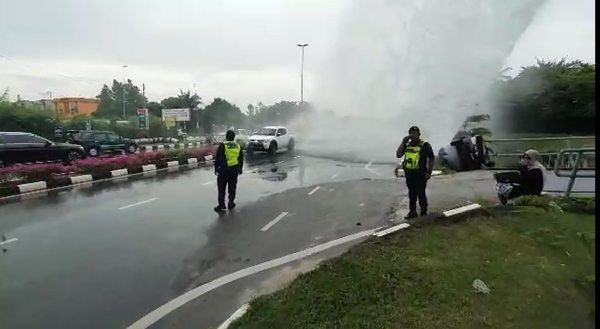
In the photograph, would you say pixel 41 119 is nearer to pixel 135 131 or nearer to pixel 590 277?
pixel 135 131

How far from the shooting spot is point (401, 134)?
2772 centimetres

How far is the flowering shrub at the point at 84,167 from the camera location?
1514cm

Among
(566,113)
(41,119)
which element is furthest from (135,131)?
(566,113)

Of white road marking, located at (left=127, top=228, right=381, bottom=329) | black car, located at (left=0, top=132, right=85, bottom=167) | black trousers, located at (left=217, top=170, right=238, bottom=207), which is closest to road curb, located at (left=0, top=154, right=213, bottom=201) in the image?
black car, located at (left=0, top=132, right=85, bottom=167)

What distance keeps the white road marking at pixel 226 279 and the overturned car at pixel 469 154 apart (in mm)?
8813

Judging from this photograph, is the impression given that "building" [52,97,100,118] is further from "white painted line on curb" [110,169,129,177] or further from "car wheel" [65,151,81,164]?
"white painted line on curb" [110,169,129,177]

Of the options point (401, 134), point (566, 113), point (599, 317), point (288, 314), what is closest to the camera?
point (599, 317)

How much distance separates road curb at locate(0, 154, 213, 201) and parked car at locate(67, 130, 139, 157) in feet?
27.8

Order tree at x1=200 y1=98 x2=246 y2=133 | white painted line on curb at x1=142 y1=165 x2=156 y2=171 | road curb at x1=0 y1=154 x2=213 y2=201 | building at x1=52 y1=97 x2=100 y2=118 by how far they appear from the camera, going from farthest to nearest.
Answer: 1. building at x1=52 y1=97 x2=100 y2=118
2. tree at x1=200 y1=98 x2=246 y2=133
3. white painted line on curb at x1=142 y1=165 x2=156 y2=171
4. road curb at x1=0 y1=154 x2=213 y2=201

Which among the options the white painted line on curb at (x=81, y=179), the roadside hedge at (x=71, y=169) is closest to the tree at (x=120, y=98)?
the roadside hedge at (x=71, y=169)

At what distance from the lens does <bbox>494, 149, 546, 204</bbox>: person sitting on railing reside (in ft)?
29.2

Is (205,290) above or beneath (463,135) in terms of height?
beneath

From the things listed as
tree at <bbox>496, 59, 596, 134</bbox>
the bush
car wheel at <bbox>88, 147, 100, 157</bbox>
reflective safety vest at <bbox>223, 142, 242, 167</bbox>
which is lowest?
car wheel at <bbox>88, 147, 100, 157</bbox>

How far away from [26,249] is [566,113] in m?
22.0
